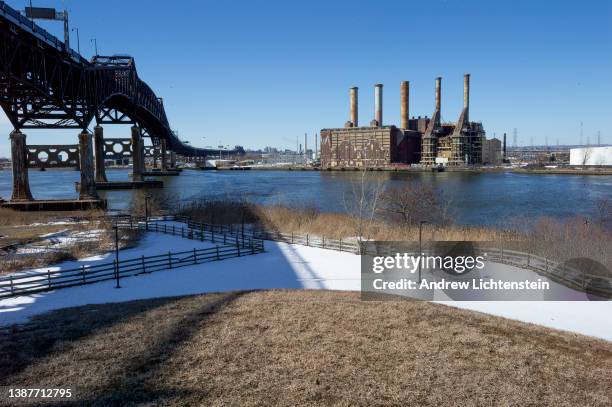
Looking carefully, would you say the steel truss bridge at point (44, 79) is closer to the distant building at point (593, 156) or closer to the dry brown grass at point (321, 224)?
the dry brown grass at point (321, 224)

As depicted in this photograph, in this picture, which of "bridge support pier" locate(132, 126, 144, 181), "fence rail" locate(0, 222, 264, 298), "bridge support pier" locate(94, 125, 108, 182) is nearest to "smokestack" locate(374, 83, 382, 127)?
"bridge support pier" locate(132, 126, 144, 181)

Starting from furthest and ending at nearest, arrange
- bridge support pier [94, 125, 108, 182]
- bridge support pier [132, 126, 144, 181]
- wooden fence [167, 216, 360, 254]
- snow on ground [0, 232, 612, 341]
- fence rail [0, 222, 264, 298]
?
bridge support pier [132, 126, 144, 181] < bridge support pier [94, 125, 108, 182] < wooden fence [167, 216, 360, 254] < fence rail [0, 222, 264, 298] < snow on ground [0, 232, 612, 341]

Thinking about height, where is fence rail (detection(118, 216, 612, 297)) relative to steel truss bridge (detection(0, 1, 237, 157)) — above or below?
below

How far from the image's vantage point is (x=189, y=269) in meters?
22.2

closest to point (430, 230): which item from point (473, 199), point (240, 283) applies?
point (240, 283)

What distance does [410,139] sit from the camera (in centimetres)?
14812

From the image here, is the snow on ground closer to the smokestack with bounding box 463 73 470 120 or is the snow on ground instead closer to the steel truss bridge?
the steel truss bridge

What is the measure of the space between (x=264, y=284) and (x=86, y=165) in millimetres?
31868

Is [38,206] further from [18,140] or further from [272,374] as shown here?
[272,374]

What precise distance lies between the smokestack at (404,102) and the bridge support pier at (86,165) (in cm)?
11079

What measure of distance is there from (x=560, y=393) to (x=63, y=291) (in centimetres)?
1696

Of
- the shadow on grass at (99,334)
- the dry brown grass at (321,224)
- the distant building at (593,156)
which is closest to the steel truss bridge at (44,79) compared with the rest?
the dry brown grass at (321,224)

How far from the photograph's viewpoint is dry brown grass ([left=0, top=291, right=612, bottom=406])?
938cm

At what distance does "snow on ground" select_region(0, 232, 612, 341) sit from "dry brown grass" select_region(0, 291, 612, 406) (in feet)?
4.52
